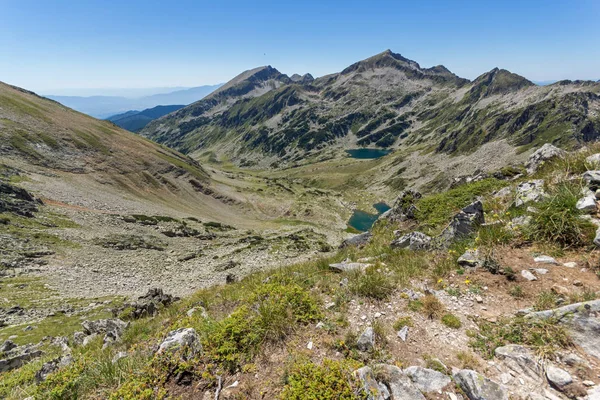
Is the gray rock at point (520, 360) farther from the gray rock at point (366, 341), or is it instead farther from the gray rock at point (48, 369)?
the gray rock at point (48, 369)

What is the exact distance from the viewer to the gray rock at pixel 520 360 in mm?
5484

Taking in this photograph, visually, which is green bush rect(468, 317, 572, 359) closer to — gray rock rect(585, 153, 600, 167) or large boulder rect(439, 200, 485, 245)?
large boulder rect(439, 200, 485, 245)

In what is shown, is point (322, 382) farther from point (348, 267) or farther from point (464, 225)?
point (464, 225)

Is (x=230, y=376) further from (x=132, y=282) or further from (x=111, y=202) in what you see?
(x=111, y=202)

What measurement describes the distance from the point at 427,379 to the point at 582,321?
11.7 ft

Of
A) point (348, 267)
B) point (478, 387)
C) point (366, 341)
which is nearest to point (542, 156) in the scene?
point (348, 267)

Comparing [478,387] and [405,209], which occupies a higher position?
[405,209]

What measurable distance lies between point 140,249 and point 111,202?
24.7 m

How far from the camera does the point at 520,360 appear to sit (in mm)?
5715

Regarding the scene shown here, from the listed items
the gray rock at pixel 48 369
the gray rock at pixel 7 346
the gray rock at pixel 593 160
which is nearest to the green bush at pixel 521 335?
the gray rock at pixel 593 160

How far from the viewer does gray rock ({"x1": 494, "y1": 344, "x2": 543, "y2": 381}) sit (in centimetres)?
548

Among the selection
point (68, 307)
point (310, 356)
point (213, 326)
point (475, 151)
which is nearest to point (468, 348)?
point (310, 356)

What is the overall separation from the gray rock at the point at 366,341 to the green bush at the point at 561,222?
22.1 ft

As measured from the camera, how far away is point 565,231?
28.8 feet
